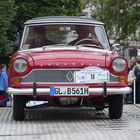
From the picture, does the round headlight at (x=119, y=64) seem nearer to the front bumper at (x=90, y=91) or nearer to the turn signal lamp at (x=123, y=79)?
the turn signal lamp at (x=123, y=79)

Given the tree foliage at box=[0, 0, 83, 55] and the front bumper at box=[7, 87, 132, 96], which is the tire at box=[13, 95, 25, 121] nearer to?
the front bumper at box=[7, 87, 132, 96]

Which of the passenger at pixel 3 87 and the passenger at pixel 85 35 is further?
the passenger at pixel 3 87

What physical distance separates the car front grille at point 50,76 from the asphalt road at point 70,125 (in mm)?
738

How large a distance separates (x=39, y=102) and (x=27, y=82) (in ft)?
2.77

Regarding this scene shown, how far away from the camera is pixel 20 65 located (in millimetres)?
10320

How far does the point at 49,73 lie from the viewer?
33.8 feet

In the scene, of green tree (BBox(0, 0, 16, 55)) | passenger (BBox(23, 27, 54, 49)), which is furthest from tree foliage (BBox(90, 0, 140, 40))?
passenger (BBox(23, 27, 54, 49))

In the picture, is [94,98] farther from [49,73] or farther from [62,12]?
[62,12]

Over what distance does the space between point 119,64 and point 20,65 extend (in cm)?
175

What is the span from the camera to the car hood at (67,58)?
1027 centimetres

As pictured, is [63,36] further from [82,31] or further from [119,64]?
[119,64]

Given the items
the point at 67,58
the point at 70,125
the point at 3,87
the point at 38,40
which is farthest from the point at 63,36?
the point at 3,87

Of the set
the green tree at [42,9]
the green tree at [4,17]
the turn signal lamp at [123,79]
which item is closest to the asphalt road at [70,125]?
the turn signal lamp at [123,79]

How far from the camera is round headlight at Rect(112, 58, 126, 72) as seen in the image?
10.4 meters
